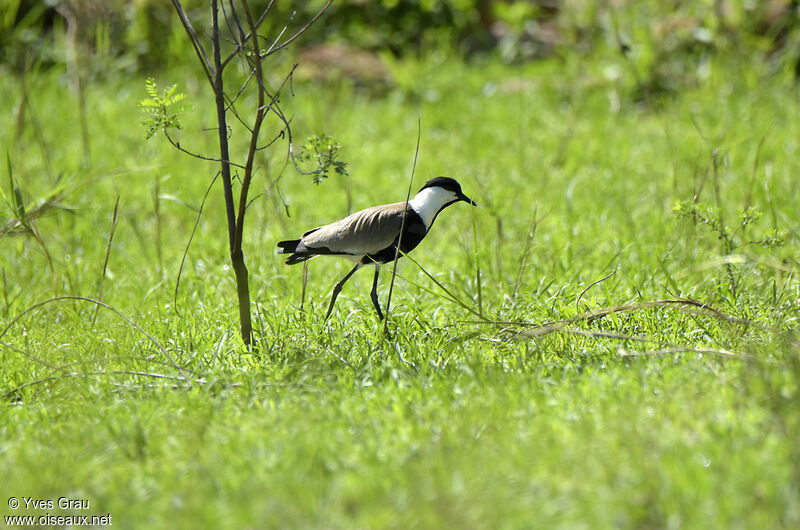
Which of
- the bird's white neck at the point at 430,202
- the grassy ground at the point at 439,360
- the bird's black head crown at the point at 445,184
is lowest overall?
the grassy ground at the point at 439,360

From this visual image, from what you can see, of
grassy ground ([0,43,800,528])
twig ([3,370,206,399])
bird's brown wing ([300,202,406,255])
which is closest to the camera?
grassy ground ([0,43,800,528])

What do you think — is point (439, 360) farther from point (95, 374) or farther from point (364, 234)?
point (95, 374)

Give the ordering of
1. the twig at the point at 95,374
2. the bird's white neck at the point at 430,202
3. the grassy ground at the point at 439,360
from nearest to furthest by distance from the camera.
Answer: the grassy ground at the point at 439,360
the twig at the point at 95,374
the bird's white neck at the point at 430,202

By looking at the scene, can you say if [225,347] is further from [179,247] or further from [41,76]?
[41,76]

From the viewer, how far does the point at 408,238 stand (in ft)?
10.9

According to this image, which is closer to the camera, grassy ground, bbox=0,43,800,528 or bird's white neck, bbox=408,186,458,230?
grassy ground, bbox=0,43,800,528

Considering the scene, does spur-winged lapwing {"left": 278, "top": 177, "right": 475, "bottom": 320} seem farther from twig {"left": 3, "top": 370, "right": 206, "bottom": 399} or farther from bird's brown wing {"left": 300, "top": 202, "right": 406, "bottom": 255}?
twig {"left": 3, "top": 370, "right": 206, "bottom": 399}

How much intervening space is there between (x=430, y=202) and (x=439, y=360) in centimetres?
72

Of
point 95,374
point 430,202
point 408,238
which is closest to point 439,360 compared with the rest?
point 408,238

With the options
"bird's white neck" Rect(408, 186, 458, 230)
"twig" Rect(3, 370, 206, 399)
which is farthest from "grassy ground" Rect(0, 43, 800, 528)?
"bird's white neck" Rect(408, 186, 458, 230)

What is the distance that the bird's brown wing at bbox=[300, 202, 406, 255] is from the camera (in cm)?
328

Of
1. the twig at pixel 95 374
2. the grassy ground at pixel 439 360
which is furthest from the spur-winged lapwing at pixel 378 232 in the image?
the twig at pixel 95 374

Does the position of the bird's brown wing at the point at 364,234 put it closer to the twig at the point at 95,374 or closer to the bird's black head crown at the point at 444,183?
the bird's black head crown at the point at 444,183

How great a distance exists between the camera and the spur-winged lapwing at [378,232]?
3.28m
